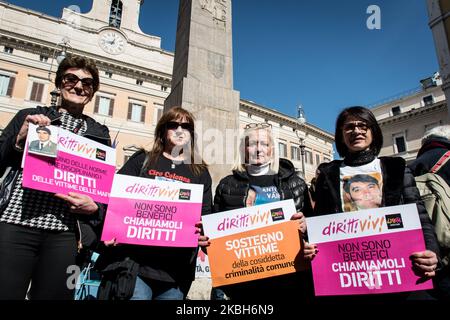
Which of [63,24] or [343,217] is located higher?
[63,24]

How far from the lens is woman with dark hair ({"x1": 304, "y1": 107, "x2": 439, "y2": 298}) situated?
1.69 meters

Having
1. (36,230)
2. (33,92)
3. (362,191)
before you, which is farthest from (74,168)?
(33,92)

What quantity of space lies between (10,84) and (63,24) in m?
8.62

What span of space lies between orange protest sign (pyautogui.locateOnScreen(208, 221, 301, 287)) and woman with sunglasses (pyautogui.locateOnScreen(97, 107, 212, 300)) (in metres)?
0.16

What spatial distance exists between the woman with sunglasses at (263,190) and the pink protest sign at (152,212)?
1.22ft

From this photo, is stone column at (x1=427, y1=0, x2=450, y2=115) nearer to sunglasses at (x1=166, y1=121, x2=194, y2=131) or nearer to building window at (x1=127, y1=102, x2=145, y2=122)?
sunglasses at (x1=166, y1=121, x2=194, y2=131)

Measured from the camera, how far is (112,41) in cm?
3023

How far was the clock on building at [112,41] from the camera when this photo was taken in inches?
1171

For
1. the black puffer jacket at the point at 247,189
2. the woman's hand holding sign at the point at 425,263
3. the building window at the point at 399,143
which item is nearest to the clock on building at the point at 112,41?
the black puffer jacket at the point at 247,189

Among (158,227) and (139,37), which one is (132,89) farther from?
(158,227)

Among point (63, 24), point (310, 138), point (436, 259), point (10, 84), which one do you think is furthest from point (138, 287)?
point (310, 138)

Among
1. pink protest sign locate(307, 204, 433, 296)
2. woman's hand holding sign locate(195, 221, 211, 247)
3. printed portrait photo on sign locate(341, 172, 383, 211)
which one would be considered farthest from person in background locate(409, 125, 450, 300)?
woman's hand holding sign locate(195, 221, 211, 247)

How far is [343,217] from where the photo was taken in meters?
1.80

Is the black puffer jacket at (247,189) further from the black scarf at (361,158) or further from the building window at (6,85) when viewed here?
the building window at (6,85)
